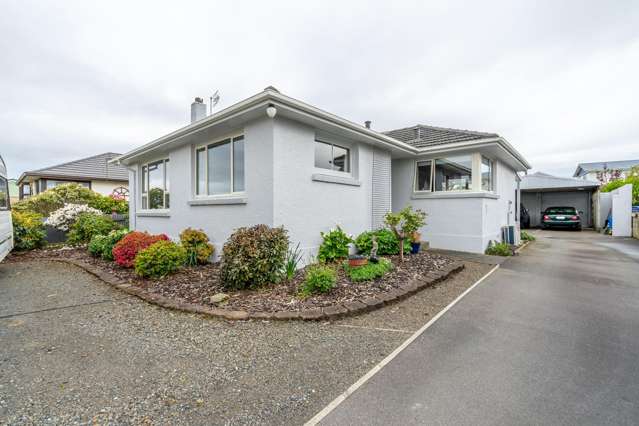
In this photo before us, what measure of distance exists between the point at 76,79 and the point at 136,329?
9.61 m

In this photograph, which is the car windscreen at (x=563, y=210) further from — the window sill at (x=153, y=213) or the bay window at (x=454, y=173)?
the window sill at (x=153, y=213)

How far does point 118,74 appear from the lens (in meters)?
8.71

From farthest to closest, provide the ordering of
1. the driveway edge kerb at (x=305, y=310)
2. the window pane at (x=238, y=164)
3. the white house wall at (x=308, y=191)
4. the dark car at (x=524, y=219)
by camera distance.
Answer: the dark car at (x=524, y=219), the window pane at (x=238, y=164), the white house wall at (x=308, y=191), the driveway edge kerb at (x=305, y=310)

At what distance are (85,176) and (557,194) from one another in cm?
3325

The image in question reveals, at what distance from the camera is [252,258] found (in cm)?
461

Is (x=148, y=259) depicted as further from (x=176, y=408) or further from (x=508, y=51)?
(x=508, y=51)

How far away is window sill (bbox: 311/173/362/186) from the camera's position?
6258 mm

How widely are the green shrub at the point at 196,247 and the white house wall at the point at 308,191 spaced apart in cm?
227

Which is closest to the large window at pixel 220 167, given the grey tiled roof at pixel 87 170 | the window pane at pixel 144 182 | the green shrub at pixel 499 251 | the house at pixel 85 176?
the window pane at pixel 144 182

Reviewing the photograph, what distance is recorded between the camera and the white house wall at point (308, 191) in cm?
562

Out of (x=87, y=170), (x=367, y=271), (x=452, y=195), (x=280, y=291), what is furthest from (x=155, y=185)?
(x=87, y=170)

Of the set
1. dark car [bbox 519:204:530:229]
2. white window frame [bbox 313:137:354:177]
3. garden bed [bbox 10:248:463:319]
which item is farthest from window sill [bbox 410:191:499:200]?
dark car [bbox 519:204:530:229]

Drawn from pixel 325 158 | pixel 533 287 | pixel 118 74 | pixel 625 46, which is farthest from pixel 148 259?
pixel 625 46

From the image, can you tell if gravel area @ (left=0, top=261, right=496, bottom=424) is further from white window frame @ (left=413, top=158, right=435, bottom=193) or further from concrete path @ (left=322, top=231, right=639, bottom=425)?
white window frame @ (left=413, top=158, right=435, bottom=193)
